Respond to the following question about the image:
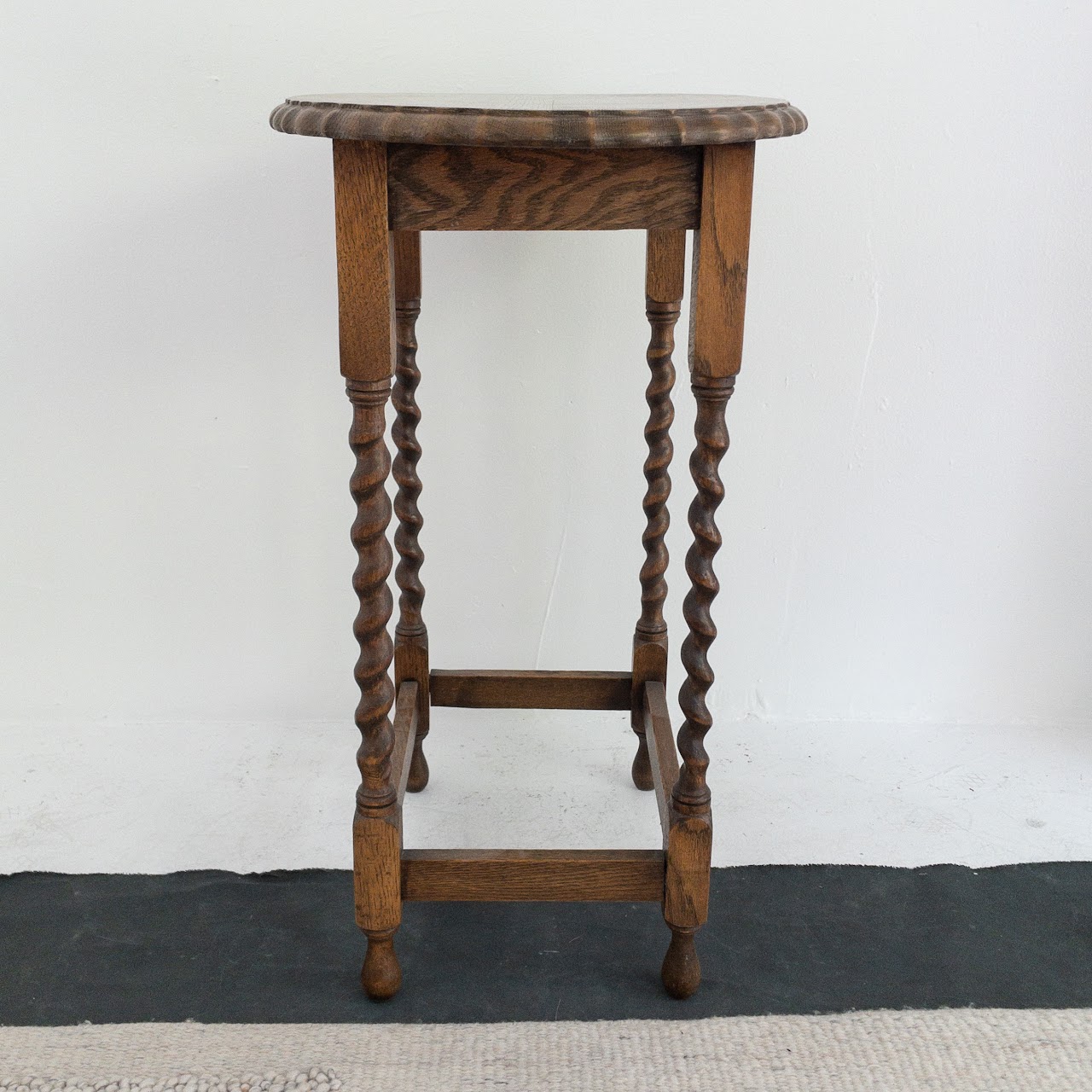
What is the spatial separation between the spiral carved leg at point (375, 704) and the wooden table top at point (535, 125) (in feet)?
0.87

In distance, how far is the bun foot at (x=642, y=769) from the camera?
1.88 metres

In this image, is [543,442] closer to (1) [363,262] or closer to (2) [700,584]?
(2) [700,584]

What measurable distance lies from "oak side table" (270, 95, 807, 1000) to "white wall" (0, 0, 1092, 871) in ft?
1.02

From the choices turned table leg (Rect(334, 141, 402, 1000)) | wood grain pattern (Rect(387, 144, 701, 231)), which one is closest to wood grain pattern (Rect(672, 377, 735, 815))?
wood grain pattern (Rect(387, 144, 701, 231))

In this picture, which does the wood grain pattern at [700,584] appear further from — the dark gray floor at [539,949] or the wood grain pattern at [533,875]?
the dark gray floor at [539,949]

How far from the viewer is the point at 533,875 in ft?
4.74

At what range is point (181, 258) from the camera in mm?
1894

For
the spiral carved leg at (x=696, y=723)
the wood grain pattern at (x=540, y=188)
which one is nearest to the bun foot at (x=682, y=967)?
the spiral carved leg at (x=696, y=723)

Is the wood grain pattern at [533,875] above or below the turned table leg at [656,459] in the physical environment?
below

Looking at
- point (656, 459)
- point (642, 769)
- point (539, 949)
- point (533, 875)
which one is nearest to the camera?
point (533, 875)

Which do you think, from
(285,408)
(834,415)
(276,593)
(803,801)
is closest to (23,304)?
(285,408)

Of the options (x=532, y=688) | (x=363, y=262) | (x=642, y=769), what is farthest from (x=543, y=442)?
(x=363, y=262)

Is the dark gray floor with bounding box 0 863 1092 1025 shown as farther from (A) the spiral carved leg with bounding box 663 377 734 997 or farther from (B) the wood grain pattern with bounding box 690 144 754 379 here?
(B) the wood grain pattern with bounding box 690 144 754 379

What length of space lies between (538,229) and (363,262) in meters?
0.18
